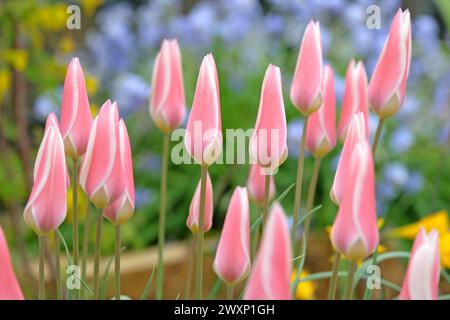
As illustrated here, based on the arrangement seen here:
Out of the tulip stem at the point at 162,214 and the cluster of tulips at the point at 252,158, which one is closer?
the cluster of tulips at the point at 252,158

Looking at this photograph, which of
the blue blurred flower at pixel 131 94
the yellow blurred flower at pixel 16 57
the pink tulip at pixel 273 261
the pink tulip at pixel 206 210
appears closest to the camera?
the pink tulip at pixel 273 261

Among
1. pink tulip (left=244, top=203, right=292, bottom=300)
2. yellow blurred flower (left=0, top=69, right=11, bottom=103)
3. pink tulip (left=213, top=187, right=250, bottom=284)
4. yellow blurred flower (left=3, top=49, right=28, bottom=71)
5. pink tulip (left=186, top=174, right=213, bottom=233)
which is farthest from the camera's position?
yellow blurred flower (left=0, top=69, right=11, bottom=103)

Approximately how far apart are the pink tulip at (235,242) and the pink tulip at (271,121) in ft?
0.22

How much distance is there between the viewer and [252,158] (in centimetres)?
56

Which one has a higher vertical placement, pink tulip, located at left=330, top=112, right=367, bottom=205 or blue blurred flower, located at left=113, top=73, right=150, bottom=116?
blue blurred flower, located at left=113, top=73, right=150, bottom=116

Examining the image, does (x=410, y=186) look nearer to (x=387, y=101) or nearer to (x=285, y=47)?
(x=285, y=47)

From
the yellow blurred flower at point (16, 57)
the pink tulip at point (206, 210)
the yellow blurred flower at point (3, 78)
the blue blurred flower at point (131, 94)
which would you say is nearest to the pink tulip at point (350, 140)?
the pink tulip at point (206, 210)

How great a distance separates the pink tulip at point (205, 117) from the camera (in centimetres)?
51

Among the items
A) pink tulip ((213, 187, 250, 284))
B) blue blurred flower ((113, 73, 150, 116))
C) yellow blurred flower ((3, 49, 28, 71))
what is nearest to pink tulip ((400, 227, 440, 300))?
pink tulip ((213, 187, 250, 284))

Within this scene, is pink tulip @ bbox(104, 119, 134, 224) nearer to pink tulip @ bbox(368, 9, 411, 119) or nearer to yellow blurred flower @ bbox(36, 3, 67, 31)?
pink tulip @ bbox(368, 9, 411, 119)

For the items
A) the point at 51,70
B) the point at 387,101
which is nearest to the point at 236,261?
the point at 387,101

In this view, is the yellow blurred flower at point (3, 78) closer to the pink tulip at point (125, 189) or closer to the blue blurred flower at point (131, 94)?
the blue blurred flower at point (131, 94)

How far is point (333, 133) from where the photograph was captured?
2.13 ft

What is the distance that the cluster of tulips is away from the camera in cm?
42
